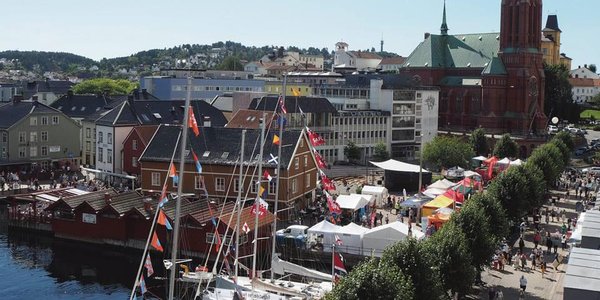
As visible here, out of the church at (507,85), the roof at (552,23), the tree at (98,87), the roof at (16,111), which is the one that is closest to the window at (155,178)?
the roof at (16,111)

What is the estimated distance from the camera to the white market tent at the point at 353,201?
61.1 m

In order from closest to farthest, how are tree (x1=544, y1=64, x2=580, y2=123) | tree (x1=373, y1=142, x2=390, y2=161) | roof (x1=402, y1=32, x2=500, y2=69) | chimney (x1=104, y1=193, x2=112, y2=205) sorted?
chimney (x1=104, y1=193, x2=112, y2=205)
tree (x1=373, y1=142, x2=390, y2=161)
roof (x1=402, y1=32, x2=500, y2=69)
tree (x1=544, y1=64, x2=580, y2=123)

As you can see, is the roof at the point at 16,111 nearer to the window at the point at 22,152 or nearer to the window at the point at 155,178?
the window at the point at 22,152

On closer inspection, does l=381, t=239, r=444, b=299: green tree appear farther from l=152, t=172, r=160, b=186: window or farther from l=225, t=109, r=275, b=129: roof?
l=225, t=109, r=275, b=129: roof

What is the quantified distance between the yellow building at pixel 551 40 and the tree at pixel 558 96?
70.4 ft

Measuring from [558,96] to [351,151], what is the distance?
66.8m

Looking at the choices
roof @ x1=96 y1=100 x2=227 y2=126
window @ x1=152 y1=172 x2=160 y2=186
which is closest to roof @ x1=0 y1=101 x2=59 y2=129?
roof @ x1=96 y1=100 x2=227 y2=126

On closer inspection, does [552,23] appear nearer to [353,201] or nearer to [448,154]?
[448,154]

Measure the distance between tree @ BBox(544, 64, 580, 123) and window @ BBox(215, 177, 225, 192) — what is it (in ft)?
320

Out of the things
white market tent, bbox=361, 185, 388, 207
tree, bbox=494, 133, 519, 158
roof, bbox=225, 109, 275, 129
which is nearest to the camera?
white market tent, bbox=361, 185, 388, 207

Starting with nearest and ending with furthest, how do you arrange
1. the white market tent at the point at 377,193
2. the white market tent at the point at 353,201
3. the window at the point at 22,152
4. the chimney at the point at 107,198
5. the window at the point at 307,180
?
the chimney at the point at 107,198 < the white market tent at the point at 353,201 < the window at the point at 307,180 < the white market tent at the point at 377,193 < the window at the point at 22,152

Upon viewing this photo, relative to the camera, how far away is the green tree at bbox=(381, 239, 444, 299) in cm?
3362

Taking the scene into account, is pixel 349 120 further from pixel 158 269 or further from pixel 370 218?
pixel 158 269

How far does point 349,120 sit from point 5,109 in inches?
1729
